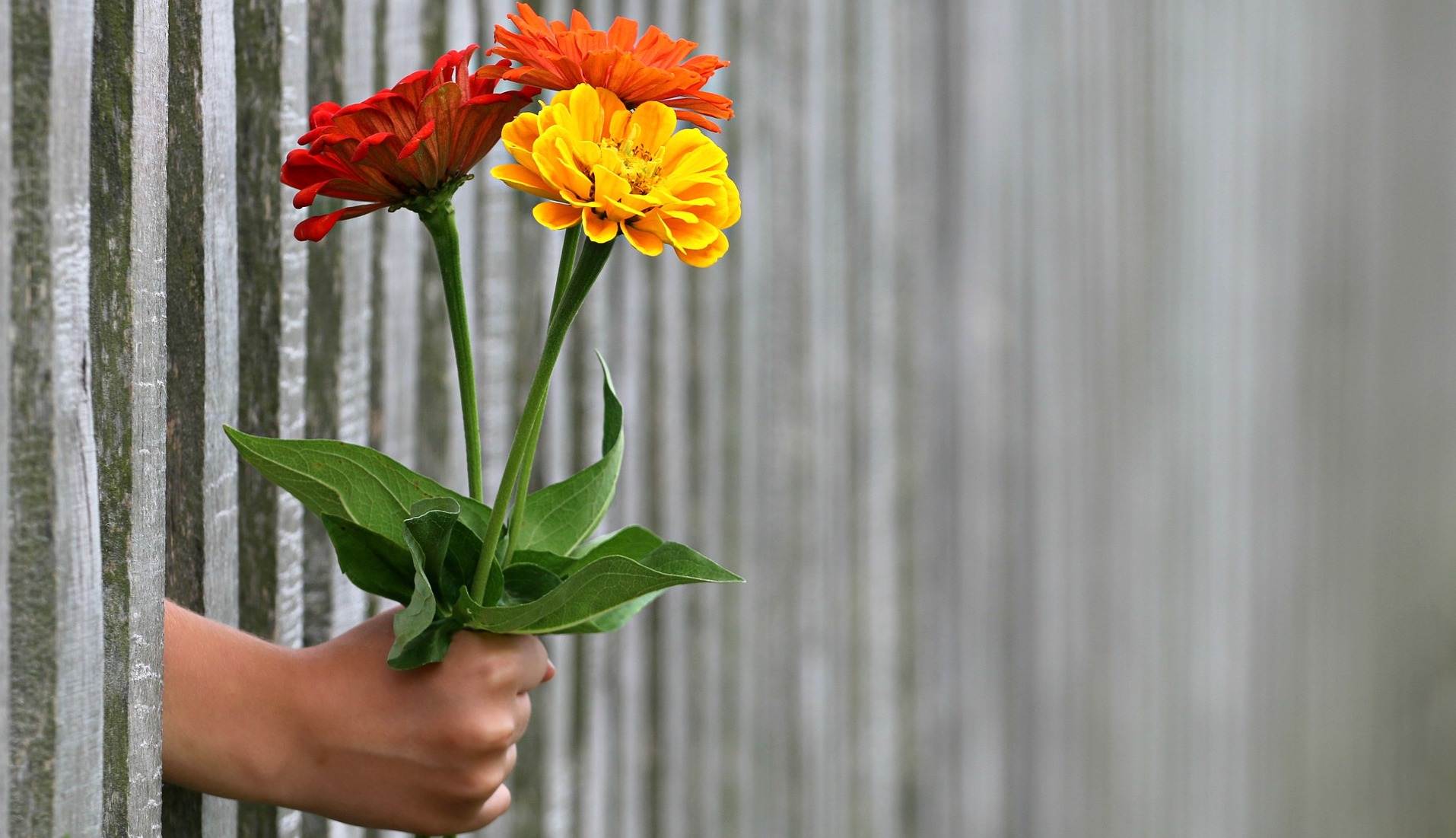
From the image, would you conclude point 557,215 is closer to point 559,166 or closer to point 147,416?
point 559,166

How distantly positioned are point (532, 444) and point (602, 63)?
7.6 inches

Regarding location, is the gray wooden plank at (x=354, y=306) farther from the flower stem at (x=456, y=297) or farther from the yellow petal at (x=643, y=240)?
the yellow petal at (x=643, y=240)

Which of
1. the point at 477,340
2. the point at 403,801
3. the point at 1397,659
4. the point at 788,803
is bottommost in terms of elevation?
the point at 1397,659

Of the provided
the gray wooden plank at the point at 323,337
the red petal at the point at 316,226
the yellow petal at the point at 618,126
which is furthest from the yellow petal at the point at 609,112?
the gray wooden plank at the point at 323,337

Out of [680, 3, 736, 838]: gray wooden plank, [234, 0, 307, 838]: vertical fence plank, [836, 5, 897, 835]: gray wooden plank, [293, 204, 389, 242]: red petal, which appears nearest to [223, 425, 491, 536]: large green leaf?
[293, 204, 389, 242]: red petal

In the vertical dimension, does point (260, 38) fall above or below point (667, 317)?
above

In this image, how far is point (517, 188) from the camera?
590mm

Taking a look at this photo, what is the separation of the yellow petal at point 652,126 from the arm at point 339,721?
0.96ft

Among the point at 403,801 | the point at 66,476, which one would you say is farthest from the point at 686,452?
the point at 66,476

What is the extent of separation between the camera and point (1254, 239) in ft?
11.8

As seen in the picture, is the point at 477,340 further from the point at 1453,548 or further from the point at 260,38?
the point at 1453,548

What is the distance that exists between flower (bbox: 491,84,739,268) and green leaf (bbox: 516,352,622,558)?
6.9 inches

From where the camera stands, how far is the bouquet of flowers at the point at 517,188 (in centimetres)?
59

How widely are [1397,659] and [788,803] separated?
3.70m
